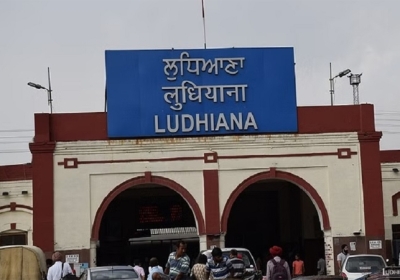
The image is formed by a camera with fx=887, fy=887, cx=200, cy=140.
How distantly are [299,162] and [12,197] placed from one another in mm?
13729

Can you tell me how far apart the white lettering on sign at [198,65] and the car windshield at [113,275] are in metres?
11.8

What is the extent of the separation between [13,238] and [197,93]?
12146 mm

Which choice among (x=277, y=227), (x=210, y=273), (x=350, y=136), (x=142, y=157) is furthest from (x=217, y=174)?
(x=210, y=273)

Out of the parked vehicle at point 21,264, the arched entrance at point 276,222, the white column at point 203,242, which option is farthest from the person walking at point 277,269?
the arched entrance at point 276,222

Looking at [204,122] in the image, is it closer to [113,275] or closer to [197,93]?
[197,93]

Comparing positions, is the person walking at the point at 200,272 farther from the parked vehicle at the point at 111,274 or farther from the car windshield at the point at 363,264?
the car windshield at the point at 363,264

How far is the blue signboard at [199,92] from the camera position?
32812 millimetres

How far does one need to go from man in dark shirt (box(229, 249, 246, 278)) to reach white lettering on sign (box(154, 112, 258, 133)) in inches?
324

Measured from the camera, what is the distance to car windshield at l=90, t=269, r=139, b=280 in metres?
22.3

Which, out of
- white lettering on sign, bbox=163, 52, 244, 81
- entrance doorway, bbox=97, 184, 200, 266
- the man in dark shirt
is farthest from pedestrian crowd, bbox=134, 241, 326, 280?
entrance doorway, bbox=97, 184, 200, 266

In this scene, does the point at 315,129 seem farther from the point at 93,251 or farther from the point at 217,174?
the point at 93,251

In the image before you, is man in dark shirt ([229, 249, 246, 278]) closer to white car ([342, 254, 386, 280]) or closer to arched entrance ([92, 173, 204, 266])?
white car ([342, 254, 386, 280])

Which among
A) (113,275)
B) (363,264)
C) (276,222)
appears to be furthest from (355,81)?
(113,275)

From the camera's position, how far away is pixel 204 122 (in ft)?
108
